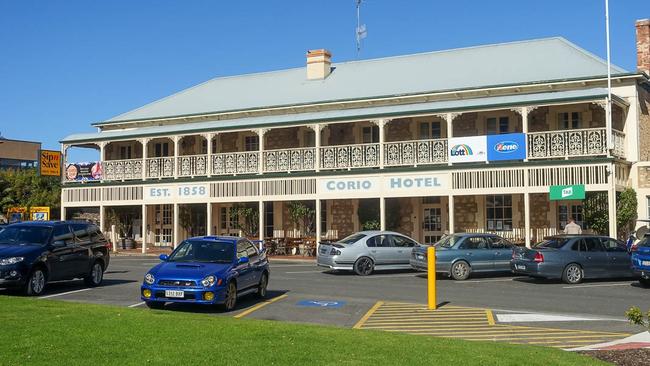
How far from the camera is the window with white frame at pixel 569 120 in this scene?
94.1 ft

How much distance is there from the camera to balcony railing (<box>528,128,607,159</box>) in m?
25.6

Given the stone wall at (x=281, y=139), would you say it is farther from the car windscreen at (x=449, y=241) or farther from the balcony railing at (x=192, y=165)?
the car windscreen at (x=449, y=241)

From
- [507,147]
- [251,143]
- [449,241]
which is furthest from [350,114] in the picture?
[449,241]

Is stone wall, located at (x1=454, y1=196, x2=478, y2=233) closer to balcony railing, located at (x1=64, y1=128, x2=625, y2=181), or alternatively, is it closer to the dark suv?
balcony railing, located at (x1=64, y1=128, x2=625, y2=181)

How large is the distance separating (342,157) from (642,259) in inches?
575

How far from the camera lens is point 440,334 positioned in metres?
11.6

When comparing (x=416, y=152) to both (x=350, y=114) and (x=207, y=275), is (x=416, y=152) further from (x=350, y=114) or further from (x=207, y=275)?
(x=207, y=275)

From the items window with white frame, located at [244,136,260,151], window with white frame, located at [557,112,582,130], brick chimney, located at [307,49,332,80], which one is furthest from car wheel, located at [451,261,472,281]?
brick chimney, located at [307,49,332,80]

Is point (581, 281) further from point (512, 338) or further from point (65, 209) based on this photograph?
point (65, 209)

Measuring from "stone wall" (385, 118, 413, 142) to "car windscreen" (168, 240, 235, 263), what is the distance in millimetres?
18061

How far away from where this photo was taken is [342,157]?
30.7 m

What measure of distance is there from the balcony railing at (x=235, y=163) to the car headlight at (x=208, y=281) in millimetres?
19306

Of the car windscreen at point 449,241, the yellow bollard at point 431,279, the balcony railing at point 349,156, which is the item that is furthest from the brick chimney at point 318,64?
the yellow bollard at point 431,279

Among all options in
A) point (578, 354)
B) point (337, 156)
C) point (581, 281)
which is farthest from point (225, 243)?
point (337, 156)
